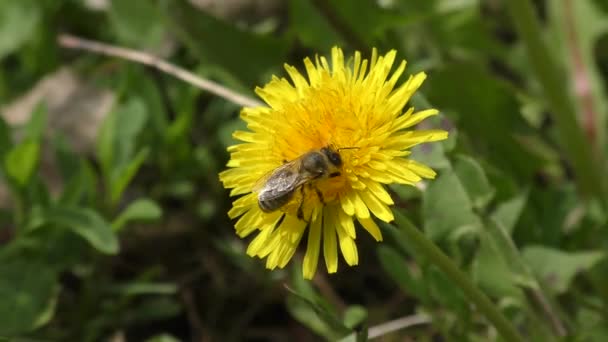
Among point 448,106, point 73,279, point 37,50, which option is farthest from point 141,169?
point 448,106

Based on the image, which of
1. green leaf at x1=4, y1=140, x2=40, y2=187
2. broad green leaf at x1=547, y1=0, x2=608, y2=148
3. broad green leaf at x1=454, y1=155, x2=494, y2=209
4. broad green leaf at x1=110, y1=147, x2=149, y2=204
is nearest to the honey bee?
broad green leaf at x1=454, y1=155, x2=494, y2=209

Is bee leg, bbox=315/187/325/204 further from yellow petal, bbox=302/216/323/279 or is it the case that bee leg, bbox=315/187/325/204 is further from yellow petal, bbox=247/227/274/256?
yellow petal, bbox=247/227/274/256

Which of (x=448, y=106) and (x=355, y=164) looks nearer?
(x=355, y=164)

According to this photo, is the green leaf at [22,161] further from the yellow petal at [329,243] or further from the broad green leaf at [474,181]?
the broad green leaf at [474,181]

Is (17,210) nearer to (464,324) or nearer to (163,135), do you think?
(163,135)

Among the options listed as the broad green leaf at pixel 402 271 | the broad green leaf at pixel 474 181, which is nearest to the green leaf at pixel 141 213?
the broad green leaf at pixel 402 271

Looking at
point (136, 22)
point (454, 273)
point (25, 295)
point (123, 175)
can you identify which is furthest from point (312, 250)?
point (136, 22)

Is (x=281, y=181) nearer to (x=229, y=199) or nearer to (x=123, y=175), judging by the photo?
(x=123, y=175)
